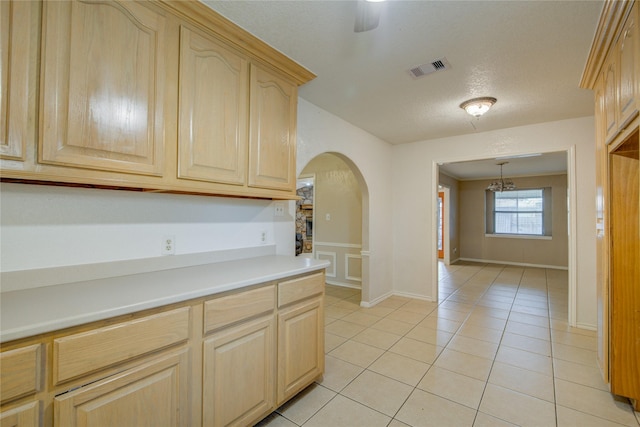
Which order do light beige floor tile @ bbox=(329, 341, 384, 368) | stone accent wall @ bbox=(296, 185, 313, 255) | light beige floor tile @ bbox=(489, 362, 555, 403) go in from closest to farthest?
light beige floor tile @ bbox=(489, 362, 555, 403)
light beige floor tile @ bbox=(329, 341, 384, 368)
stone accent wall @ bbox=(296, 185, 313, 255)

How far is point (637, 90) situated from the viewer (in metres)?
1.38

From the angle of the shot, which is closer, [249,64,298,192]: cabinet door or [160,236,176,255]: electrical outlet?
[160,236,176,255]: electrical outlet

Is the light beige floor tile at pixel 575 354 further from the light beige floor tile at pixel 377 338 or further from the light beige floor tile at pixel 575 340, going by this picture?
the light beige floor tile at pixel 377 338

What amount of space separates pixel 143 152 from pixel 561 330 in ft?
14.1

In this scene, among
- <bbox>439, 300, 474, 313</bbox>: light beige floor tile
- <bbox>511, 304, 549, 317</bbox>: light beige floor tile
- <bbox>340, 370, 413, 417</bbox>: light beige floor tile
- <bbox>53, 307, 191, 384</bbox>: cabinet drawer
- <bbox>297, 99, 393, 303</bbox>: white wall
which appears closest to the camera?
<bbox>53, 307, 191, 384</bbox>: cabinet drawer

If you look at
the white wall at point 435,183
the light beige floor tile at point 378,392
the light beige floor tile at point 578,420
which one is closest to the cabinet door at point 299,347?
the light beige floor tile at point 378,392

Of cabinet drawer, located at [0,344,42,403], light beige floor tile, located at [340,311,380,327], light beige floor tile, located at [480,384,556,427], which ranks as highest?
cabinet drawer, located at [0,344,42,403]

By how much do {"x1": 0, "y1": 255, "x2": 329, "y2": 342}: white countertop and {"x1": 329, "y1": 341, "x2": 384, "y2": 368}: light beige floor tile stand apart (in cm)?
117

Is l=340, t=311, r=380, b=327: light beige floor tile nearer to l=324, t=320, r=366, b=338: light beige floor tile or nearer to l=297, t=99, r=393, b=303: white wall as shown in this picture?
l=324, t=320, r=366, b=338: light beige floor tile

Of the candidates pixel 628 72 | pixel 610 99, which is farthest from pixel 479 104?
pixel 628 72

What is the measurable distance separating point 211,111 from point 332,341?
92.9 inches

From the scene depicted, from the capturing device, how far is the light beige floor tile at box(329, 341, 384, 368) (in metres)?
2.46

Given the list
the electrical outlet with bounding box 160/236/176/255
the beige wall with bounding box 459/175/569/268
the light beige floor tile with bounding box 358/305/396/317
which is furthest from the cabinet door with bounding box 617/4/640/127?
the beige wall with bounding box 459/175/569/268

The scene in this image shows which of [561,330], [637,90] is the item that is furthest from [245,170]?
[561,330]
